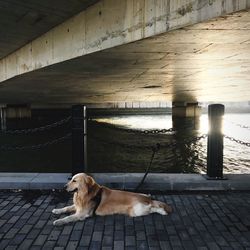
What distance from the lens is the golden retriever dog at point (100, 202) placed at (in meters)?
5.01

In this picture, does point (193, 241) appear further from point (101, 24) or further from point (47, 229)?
point (101, 24)

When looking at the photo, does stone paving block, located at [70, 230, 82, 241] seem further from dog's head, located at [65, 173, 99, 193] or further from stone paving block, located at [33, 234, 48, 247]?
dog's head, located at [65, 173, 99, 193]

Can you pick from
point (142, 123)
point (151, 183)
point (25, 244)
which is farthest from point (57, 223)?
point (142, 123)

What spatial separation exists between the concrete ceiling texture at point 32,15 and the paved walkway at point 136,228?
4593 millimetres

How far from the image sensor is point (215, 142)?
6.77m

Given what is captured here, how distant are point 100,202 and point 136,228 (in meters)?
0.80

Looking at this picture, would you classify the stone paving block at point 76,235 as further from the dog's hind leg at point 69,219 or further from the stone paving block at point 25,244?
the stone paving block at point 25,244

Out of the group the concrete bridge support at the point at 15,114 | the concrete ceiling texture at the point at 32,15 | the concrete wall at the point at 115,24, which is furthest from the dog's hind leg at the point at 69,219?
the concrete bridge support at the point at 15,114

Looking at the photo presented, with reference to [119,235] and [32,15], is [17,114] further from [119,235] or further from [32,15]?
[119,235]

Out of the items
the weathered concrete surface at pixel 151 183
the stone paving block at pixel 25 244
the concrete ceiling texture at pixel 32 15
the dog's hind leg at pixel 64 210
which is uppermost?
the concrete ceiling texture at pixel 32 15

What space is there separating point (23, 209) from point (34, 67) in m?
7.04

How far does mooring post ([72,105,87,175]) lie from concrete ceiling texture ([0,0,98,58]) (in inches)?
108

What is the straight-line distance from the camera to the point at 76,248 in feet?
13.5

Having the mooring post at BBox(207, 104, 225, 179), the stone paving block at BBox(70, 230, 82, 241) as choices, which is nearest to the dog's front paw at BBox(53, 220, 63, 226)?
the stone paving block at BBox(70, 230, 82, 241)
